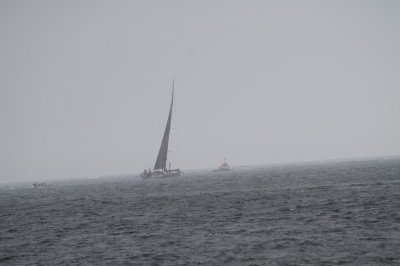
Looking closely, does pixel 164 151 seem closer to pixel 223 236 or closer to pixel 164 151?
pixel 164 151

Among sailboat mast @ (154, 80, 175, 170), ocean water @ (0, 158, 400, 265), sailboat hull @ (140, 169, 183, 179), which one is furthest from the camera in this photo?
sailboat hull @ (140, 169, 183, 179)

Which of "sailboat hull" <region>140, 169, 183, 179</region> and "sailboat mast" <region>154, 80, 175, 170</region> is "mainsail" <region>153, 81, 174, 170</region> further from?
"sailboat hull" <region>140, 169, 183, 179</region>

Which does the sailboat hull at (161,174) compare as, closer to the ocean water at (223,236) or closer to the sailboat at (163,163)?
the sailboat at (163,163)

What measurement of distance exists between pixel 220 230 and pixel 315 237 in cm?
737

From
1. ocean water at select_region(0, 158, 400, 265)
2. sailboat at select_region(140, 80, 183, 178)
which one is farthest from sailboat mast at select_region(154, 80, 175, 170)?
ocean water at select_region(0, 158, 400, 265)

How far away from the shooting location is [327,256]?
2161 cm

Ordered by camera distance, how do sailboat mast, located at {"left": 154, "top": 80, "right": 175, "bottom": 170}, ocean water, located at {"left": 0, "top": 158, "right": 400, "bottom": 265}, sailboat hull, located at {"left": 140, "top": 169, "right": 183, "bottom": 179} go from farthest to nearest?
sailboat hull, located at {"left": 140, "top": 169, "right": 183, "bottom": 179} < sailboat mast, located at {"left": 154, "top": 80, "right": 175, "bottom": 170} < ocean water, located at {"left": 0, "top": 158, "right": 400, "bottom": 265}

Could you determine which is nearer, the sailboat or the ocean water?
the ocean water

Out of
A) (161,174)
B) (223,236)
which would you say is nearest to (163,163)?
(161,174)

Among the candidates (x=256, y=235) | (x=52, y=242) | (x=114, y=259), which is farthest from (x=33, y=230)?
(x=256, y=235)

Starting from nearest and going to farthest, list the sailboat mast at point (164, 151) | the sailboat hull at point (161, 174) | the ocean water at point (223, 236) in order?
1. the ocean water at point (223, 236)
2. the sailboat mast at point (164, 151)
3. the sailboat hull at point (161, 174)

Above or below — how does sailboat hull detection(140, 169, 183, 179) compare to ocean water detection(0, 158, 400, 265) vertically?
above

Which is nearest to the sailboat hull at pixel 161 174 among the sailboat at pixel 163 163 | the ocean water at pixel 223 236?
the sailboat at pixel 163 163

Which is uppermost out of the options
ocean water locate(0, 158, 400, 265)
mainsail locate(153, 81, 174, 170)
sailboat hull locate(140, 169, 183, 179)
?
mainsail locate(153, 81, 174, 170)
